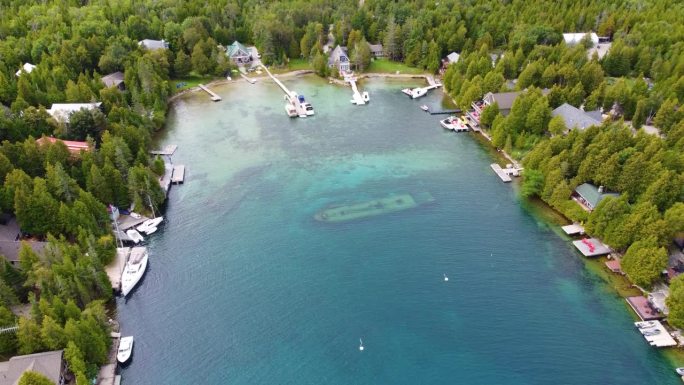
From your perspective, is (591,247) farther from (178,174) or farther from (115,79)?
(115,79)

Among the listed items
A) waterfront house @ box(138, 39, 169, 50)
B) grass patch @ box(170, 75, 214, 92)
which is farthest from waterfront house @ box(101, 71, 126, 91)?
waterfront house @ box(138, 39, 169, 50)

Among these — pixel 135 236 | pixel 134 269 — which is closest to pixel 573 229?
pixel 134 269

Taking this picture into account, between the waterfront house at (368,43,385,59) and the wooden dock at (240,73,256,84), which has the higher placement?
the waterfront house at (368,43,385,59)

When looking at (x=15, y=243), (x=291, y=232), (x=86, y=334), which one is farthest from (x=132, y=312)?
(x=291, y=232)

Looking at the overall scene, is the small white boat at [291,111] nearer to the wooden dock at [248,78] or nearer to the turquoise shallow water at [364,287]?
the turquoise shallow water at [364,287]

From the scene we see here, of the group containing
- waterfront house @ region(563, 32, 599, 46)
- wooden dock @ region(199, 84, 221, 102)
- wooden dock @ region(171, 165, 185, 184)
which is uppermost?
waterfront house @ region(563, 32, 599, 46)

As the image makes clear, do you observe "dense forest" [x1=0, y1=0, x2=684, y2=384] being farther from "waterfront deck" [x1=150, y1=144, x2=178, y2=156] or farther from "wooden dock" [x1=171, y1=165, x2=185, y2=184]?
"wooden dock" [x1=171, y1=165, x2=185, y2=184]

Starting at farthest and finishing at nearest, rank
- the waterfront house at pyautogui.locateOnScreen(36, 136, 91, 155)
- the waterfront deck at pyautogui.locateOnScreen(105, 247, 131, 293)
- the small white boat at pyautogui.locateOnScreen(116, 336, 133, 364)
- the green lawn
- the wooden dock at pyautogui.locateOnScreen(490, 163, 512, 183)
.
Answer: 1. the green lawn
2. the wooden dock at pyautogui.locateOnScreen(490, 163, 512, 183)
3. the waterfront house at pyautogui.locateOnScreen(36, 136, 91, 155)
4. the waterfront deck at pyautogui.locateOnScreen(105, 247, 131, 293)
5. the small white boat at pyautogui.locateOnScreen(116, 336, 133, 364)
